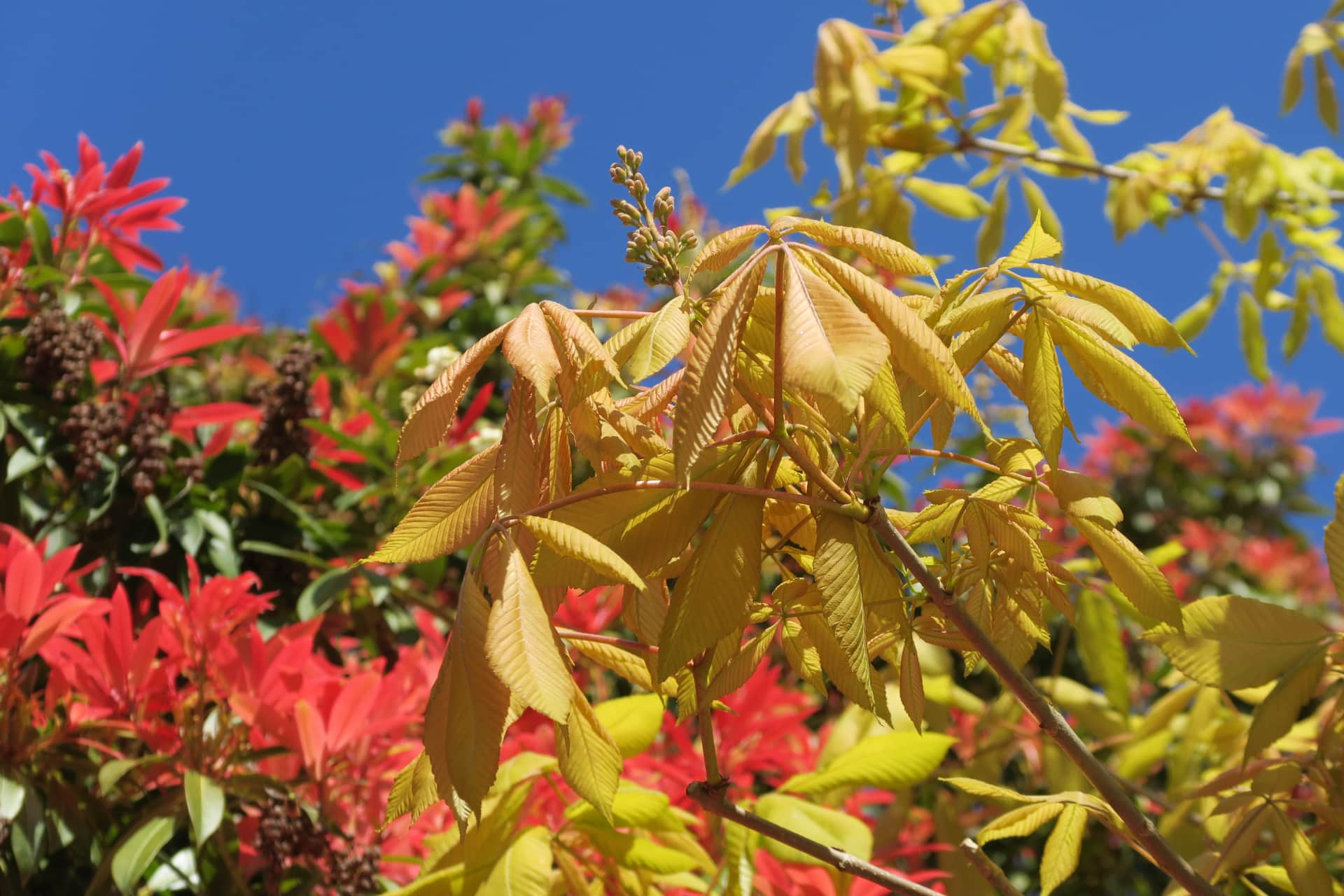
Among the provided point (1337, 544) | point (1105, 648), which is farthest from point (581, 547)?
point (1105, 648)

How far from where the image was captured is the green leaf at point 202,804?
938 millimetres

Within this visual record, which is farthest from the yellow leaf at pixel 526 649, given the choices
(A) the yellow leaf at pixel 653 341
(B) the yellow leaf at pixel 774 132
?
(B) the yellow leaf at pixel 774 132

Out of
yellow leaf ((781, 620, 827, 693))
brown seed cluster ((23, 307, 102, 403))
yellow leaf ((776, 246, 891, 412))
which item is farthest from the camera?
brown seed cluster ((23, 307, 102, 403))

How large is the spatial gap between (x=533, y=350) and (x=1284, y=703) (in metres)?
0.54

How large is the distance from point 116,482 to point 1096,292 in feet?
3.91

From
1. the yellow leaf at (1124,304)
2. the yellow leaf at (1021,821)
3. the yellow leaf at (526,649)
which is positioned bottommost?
the yellow leaf at (1021,821)

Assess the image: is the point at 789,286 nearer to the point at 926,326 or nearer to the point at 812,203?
the point at 926,326

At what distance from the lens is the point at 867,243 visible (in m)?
0.56

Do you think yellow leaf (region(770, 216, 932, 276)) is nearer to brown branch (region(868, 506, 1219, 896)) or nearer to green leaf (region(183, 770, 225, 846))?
brown branch (region(868, 506, 1219, 896))

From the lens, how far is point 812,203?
202cm

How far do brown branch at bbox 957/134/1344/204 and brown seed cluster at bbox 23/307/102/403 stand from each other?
4.58ft

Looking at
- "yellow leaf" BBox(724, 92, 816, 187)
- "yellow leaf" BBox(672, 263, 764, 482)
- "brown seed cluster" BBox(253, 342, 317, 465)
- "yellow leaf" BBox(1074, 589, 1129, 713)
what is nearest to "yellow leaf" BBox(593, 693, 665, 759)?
"yellow leaf" BBox(672, 263, 764, 482)

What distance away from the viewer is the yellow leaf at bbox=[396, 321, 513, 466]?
57 centimetres

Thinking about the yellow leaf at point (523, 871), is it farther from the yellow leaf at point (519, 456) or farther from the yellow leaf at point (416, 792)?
the yellow leaf at point (519, 456)
